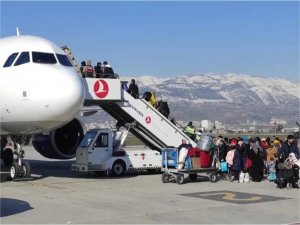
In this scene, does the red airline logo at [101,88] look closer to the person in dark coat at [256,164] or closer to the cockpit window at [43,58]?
the cockpit window at [43,58]

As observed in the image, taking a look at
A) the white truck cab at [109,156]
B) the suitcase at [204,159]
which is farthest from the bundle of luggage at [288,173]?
the white truck cab at [109,156]

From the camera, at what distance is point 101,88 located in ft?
62.3

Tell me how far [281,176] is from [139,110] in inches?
271

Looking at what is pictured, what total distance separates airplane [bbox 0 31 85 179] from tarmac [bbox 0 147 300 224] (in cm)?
175

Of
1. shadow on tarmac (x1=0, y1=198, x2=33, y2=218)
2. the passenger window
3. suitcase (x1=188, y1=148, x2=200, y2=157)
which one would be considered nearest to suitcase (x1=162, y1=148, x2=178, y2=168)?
suitcase (x1=188, y1=148, x2=200, y2=157)

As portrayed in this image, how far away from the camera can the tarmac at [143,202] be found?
32.8 ft

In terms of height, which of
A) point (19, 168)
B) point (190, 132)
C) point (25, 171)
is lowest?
point (25, 171)

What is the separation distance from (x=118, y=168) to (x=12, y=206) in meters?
7.94

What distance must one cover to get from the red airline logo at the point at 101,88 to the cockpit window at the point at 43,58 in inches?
133

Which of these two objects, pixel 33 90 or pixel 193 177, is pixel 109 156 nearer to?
pixel 193 177

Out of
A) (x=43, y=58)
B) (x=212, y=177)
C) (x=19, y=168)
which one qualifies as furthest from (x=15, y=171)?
(x=212, y=177)

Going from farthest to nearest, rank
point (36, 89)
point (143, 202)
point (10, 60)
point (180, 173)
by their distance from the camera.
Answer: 1. point (180, 173)
2. point (10, 60)
3. point (36, 89)
4. point (143, 202)

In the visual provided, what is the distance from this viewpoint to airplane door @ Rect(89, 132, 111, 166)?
1878cm

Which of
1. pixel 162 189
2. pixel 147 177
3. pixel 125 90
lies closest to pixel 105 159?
pixel 147 177
